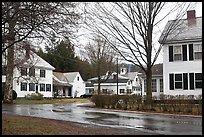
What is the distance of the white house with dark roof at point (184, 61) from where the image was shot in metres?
30.5

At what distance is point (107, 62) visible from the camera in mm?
60969

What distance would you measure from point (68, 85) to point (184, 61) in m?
41.9

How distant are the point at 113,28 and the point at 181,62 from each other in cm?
861

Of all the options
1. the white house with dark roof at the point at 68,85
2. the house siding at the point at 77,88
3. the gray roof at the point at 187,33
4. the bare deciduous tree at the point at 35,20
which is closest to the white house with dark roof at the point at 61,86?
the white house with dark roof at the point at 68,85

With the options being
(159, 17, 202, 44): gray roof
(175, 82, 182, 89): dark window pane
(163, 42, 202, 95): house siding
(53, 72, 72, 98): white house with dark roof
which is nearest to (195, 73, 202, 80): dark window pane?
(163, 42, 202, 95): house siding

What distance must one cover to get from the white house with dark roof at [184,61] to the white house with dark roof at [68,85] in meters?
37.6

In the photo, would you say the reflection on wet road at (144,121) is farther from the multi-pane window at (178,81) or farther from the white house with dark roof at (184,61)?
the multi-pane window at (178,81)

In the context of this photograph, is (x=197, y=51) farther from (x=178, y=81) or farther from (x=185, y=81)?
(x=178, y=81)

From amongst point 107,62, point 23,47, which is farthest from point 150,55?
point 107,62

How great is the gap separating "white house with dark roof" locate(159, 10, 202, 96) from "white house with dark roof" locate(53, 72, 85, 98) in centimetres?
3761

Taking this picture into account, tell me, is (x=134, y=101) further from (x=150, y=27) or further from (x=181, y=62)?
(x=181, y=62)

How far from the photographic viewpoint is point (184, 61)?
3111 centimetres

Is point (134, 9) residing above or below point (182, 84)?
above

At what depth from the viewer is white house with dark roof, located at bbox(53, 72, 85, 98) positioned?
68231mm
